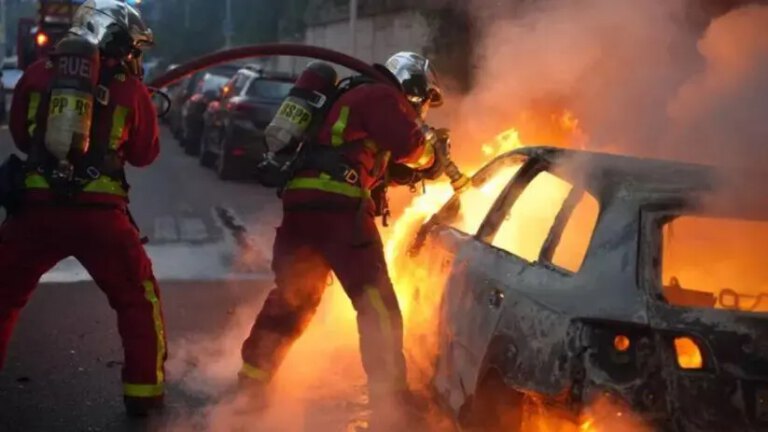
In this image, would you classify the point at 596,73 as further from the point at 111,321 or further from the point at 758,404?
the point at 758,404

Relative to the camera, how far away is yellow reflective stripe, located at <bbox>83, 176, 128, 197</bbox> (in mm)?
5016

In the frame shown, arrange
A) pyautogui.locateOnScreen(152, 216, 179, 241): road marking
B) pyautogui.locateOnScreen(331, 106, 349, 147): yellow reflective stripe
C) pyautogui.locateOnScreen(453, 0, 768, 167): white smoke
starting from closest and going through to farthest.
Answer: pyautogui.locateOnScreen(331, 106, 349, 147): yellow reflective stripe → pyautogui.locateOnScreen(453, 0, 768, 167): white smoke → pyautogui.locateOnScreen(152, 216, 179, 241): road marking

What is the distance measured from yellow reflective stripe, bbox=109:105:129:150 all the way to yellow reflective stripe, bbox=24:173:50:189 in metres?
0.34

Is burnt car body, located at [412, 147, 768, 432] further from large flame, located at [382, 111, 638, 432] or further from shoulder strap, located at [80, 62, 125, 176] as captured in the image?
shoulder strap, located at [80, 62, 125, 176]

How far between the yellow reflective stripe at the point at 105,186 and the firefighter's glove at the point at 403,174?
1482 mm

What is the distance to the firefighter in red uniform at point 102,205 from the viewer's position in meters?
4.98

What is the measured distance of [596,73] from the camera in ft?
30.2

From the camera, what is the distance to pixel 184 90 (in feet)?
80.1

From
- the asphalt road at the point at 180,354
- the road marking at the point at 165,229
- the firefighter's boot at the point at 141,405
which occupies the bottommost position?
the road marking at the point at 165,229

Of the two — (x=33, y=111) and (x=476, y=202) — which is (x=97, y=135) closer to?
(x=33, y=111)

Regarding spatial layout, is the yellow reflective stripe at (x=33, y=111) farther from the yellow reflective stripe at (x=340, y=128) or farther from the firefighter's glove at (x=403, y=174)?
the firefighter's glove at (x=403, y=174)

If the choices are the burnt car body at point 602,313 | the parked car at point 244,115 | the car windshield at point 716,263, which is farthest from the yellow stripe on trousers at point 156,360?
the parked car at point 244,115

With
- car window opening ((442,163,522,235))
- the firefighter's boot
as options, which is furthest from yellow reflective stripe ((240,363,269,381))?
car window opening ((442,163,522,235))

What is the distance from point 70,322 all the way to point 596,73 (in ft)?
15.0
